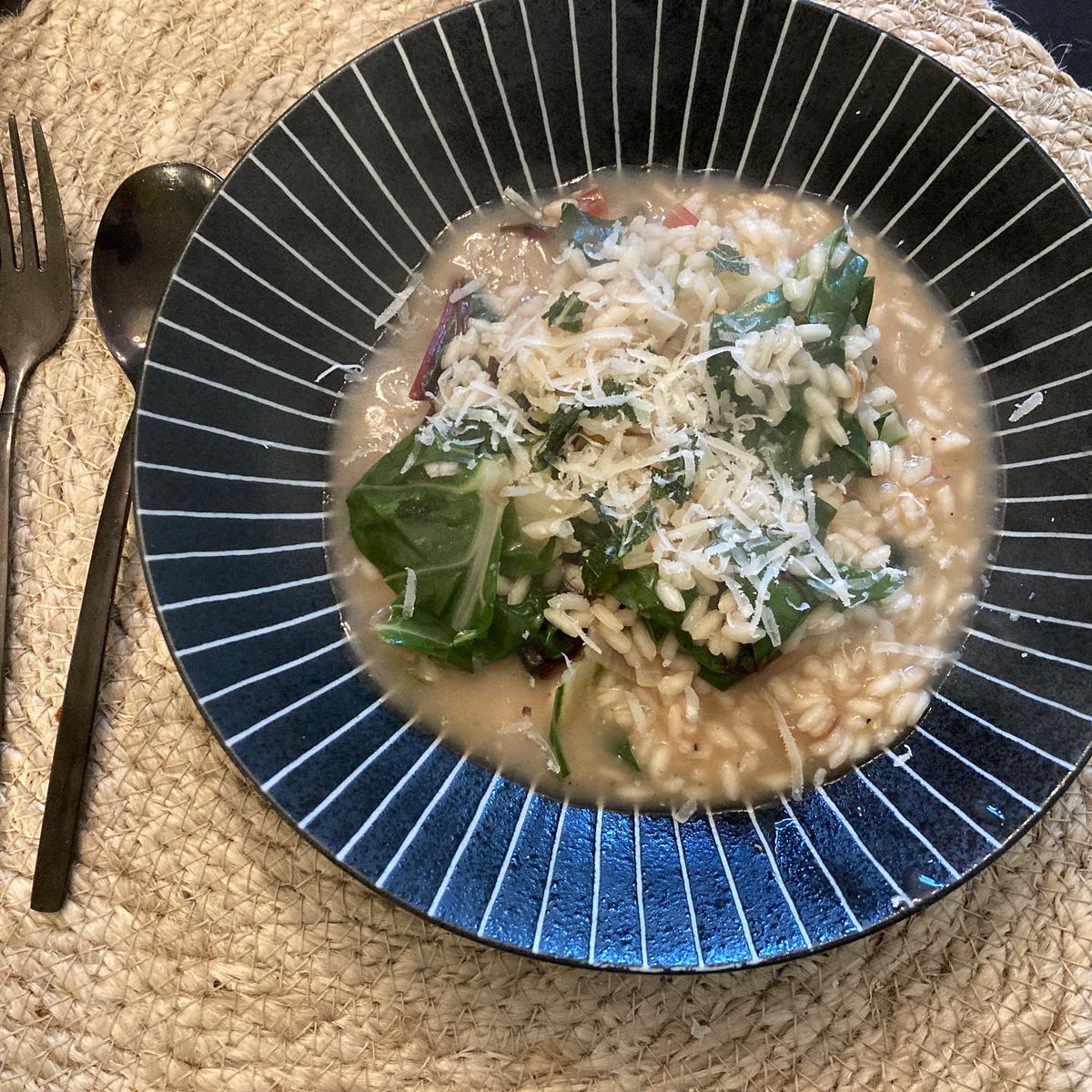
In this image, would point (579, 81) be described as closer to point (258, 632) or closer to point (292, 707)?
point (258, 632)

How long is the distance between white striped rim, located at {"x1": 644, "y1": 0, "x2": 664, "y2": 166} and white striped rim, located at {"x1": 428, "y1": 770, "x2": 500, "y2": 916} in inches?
61.9

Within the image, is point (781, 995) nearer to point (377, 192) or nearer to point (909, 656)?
point (909, 656)

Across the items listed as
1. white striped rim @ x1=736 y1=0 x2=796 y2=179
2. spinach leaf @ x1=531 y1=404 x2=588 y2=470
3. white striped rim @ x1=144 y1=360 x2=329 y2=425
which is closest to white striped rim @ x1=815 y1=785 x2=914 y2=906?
spinach leaf @ x1=531 y1=404 x2=588 y2=470

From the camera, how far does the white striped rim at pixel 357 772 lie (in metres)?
1.81

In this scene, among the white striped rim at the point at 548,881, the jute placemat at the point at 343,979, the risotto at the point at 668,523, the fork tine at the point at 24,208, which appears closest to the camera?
the white striped rim at the point at 548,881

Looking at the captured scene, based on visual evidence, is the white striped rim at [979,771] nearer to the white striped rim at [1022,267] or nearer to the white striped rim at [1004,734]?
the white striped rim at [1004,734]

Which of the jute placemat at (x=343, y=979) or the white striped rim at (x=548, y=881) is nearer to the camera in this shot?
the white striped rim at (x=548, y=881)

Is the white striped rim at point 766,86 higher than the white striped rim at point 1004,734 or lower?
higher

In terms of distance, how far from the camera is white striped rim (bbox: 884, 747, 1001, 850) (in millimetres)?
1865

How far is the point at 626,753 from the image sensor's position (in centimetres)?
211

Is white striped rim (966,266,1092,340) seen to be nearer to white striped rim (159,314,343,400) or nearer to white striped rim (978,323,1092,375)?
white striped rim (978,323,1092,375)

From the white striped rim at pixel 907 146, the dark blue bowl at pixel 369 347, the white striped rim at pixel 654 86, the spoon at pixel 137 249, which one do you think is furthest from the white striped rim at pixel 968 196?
the spoon at pixel 137 249

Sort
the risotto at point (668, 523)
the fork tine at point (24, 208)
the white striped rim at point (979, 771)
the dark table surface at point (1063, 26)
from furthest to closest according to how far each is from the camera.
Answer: the dark table surface at point (1063, 26)
the fork tine at point (24, 208)
the risotto at point (668, 523)
the white striped rim at point (979, 771)

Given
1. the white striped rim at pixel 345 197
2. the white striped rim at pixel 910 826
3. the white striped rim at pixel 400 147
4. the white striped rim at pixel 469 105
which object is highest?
the white striped rim at pixel 469 105
